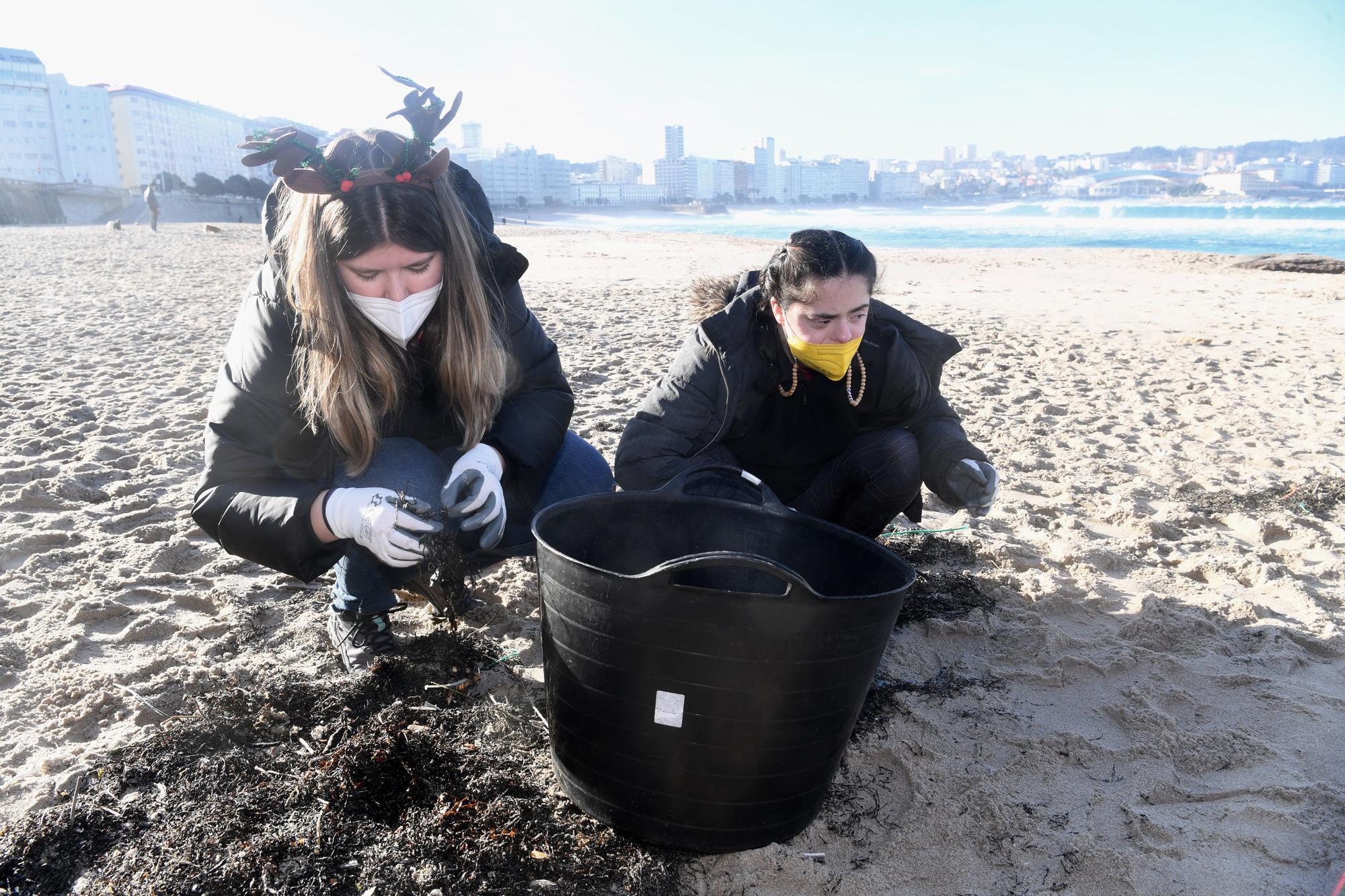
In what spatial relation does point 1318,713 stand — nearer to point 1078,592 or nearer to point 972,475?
point 1078,592

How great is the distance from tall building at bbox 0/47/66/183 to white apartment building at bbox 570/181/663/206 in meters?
46.4

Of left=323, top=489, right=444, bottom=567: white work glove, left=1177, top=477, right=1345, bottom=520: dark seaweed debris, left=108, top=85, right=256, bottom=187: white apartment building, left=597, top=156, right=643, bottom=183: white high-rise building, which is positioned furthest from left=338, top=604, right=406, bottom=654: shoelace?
left=597, top=156, right=643, bottom=183: white high-rise building

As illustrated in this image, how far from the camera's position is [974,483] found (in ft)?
7.00

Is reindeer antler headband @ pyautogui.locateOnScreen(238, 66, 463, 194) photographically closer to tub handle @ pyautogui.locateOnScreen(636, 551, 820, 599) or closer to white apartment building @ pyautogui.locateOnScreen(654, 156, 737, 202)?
tub handle @ pyautogui.locateOnScreen(636, 551, 820, 599)

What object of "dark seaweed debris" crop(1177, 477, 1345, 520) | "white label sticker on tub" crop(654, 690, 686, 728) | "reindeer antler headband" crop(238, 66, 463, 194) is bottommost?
"dark seaweed debris" crop(1177, 477, 1345, 520)

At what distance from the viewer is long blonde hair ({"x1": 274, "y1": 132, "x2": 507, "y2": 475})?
176 cm

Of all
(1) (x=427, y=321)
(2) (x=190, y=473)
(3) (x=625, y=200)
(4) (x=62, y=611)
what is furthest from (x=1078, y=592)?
(3) (x=625, y=200)

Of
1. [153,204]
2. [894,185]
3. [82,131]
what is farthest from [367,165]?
[894,185]

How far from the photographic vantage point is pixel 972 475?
6.97 ft

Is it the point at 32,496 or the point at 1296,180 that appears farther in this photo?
the point at 1296,180

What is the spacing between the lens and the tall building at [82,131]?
70125 mm

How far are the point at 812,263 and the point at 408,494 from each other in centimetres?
110

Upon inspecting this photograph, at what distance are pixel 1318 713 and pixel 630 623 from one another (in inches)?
64.4

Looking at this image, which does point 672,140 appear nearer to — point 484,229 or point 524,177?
point 524,177
